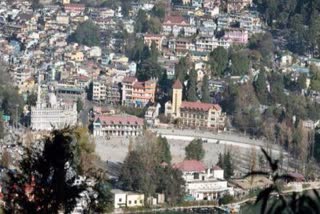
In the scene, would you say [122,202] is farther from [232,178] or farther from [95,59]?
[95,59]

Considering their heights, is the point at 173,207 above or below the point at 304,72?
below

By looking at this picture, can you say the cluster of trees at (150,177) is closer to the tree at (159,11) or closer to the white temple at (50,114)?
the white temple at (50,114)

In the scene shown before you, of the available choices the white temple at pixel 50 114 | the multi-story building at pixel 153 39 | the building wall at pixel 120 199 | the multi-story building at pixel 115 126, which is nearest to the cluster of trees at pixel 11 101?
the white temple at pixel 50 114

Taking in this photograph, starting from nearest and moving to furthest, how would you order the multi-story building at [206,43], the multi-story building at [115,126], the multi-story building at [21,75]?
the multi-story building at [115,126]
the multi-story building at [21,75]
the multi-story building at [206,43]

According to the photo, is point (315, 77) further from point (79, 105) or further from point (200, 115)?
point (79, 105)

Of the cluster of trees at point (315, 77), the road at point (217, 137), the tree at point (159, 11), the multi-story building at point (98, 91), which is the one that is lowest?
the road at point (217, 137)

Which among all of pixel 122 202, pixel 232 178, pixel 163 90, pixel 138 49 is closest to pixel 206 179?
pixel 232 178
